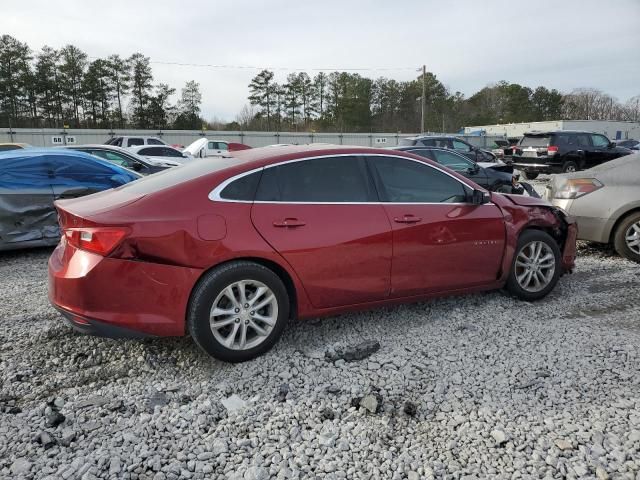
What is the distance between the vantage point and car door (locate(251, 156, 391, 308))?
3.38 meters

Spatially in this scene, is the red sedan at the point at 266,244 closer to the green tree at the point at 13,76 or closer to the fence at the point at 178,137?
the fence at the point at 178,137

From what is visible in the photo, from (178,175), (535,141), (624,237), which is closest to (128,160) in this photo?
(178,175)

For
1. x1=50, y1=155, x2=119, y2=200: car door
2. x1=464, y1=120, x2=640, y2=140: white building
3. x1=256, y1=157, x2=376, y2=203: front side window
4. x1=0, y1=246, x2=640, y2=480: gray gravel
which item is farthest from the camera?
x1=464, y1=120, x2=640, y2=140: white building

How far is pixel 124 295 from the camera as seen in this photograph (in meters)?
3.03

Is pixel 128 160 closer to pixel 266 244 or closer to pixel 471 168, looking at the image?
pixel 471 168

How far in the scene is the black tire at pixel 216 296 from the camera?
3143 mm

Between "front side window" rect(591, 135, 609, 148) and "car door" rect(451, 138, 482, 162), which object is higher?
"front side window" rect(591, 135, 609, 148)

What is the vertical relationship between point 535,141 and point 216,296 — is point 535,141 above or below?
above

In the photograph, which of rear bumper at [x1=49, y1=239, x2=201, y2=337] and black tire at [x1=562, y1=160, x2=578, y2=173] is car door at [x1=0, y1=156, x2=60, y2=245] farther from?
black tire at [x1=562, y1=160, x2=578, y2=173]

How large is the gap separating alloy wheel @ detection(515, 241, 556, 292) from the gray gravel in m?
0.38

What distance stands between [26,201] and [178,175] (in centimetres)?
381

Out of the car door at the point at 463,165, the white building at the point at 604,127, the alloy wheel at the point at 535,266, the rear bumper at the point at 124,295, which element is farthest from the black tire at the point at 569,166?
the white building at the point at 604,127

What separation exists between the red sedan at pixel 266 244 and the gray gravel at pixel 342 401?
0.33 m

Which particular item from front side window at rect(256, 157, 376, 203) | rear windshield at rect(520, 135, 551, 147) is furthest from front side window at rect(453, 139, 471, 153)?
front side window at rect(256, 157, 376, 203)
